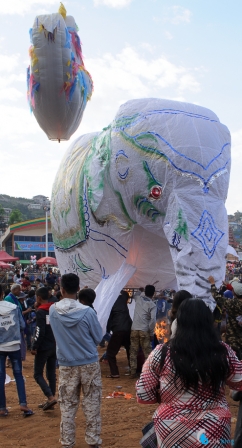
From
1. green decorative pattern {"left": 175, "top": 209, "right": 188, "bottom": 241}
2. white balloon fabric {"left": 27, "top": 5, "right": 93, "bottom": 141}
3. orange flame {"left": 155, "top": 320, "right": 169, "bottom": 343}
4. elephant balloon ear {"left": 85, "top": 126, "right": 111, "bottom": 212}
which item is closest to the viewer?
green decorative pattern {"left": 175, "top": 209, "right": 188, "bottom": 241}

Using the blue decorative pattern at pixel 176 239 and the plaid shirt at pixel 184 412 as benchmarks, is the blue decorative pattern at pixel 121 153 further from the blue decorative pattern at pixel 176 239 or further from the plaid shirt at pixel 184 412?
the plaid shirt at pixel 184 412

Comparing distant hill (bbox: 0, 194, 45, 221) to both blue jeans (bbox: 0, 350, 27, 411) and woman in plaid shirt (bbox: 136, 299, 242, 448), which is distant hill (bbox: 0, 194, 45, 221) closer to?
blue jeans (bbox: 0, 350, 27, 411)

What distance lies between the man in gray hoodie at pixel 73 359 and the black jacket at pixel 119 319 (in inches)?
141

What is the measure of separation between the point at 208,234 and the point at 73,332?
2512 mm

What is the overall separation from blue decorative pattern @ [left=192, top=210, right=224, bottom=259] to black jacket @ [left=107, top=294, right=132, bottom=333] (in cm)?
228

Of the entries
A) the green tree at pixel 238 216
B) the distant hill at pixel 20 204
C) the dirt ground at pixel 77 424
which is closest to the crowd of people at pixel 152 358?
the dirt ground at pixel 77 424

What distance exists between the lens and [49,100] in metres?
7.72

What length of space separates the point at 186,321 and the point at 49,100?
586 centimetres

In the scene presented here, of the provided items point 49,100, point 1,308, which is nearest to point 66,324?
point 1,308

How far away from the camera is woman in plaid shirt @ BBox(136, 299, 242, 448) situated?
240 centimetres

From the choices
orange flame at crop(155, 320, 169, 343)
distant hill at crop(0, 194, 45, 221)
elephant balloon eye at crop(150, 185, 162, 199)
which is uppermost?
distant hill at crop(0, 194, 45, 221)

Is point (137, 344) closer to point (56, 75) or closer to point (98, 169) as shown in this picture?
point (98, 169)

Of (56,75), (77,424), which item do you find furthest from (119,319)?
(56,75)

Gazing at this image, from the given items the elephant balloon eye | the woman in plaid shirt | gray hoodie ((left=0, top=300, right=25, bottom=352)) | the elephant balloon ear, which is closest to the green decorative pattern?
the elephant balloon eye
